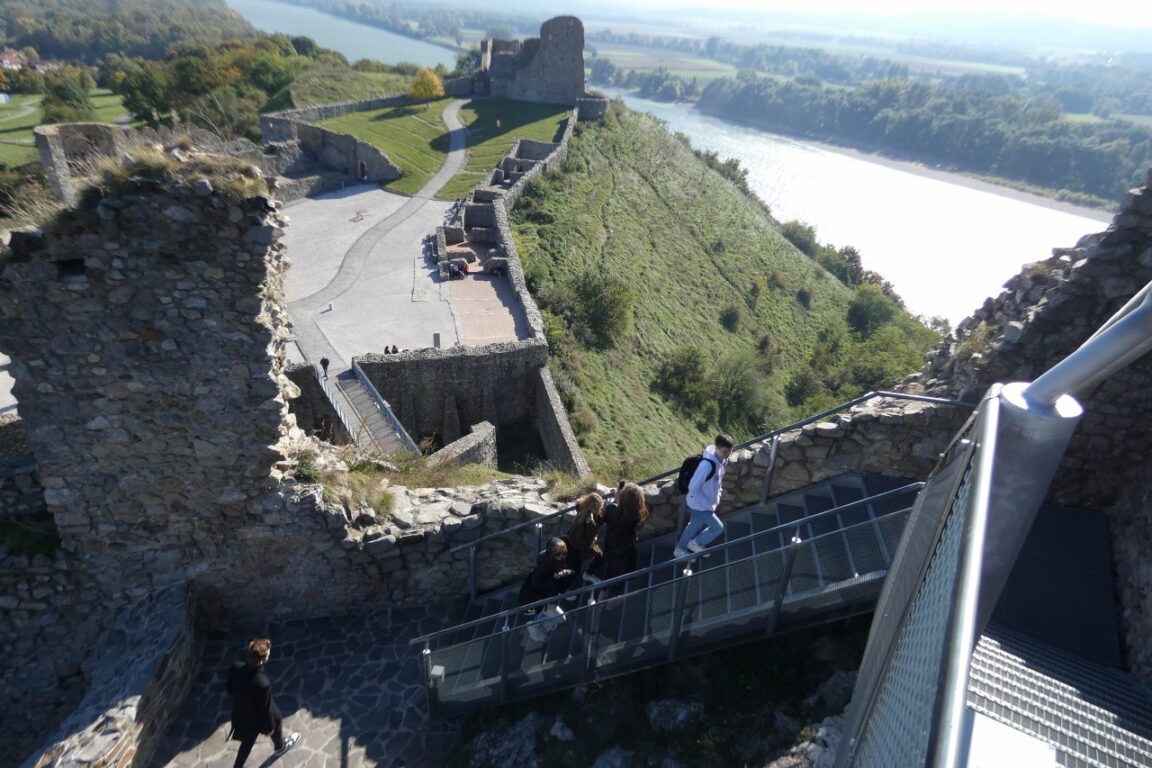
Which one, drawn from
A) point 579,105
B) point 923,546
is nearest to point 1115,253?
point 923,546

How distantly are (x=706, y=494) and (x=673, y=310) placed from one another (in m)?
25.0

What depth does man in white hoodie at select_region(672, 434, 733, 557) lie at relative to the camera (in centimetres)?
669

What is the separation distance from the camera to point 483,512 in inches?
307

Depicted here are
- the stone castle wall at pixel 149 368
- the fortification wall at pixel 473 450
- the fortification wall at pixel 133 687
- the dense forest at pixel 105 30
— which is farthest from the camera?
the dense forest at pixel 105 30

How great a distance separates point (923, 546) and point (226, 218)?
6089 millimetres

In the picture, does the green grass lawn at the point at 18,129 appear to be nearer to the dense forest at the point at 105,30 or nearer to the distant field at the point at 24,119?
the distant field at the point at 24,119

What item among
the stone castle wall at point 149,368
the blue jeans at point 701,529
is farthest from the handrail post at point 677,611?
the stone castle wall at point 149,368

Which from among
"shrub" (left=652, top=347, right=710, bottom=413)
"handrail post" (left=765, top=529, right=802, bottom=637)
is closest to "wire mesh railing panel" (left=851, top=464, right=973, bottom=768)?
"handrail post" (left=765, top=529, right=802, bottom=637)

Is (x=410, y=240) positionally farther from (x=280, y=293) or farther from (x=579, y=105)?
(x=579, y=105)

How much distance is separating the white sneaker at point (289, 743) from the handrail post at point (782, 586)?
15.8 feet

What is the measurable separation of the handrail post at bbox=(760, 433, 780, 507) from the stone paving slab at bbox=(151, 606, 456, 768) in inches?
162

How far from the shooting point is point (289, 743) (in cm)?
651

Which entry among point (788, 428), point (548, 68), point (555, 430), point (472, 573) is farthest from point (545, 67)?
point (472, 573)

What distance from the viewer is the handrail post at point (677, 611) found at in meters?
5.71
